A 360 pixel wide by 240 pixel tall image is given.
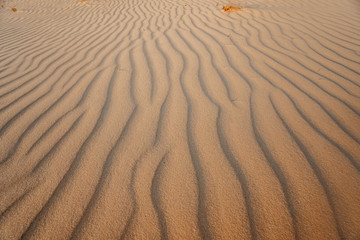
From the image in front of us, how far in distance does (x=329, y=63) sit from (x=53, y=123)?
2.69 meters

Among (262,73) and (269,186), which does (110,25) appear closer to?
(262,73)

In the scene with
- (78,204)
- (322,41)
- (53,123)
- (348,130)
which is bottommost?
(78,204)

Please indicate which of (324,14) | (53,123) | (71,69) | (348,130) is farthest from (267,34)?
(53,123)

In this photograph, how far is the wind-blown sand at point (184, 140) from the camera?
3.16 ft

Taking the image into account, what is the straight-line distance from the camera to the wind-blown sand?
3.16 feet

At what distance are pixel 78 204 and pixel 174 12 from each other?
455cm

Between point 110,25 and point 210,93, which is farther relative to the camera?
point 110,25

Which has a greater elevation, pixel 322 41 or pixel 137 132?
pixel 322 41

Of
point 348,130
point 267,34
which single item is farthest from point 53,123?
point 267,34

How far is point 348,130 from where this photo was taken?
4.46 feet

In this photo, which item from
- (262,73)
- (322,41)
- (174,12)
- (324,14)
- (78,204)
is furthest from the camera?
(174,12)

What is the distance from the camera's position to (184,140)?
135 cm

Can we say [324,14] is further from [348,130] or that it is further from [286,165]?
[286,165]

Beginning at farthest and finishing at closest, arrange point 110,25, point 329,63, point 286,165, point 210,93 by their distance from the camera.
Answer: point 110,25 → point 329,63 → point 210,93 → point 286,165
